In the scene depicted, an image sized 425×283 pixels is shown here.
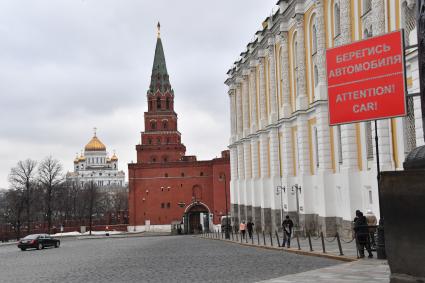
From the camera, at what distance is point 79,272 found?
57.9ft

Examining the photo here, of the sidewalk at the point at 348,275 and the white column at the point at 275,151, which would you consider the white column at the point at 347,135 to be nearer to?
the sidewalk at the point at 348,275

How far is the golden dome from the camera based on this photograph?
582 feet

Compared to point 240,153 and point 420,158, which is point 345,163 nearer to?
point 420,158

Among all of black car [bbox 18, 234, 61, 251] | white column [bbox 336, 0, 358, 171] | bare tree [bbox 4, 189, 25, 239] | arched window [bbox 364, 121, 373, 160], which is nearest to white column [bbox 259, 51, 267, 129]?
white column [bbox 336, 0, 358, 171]

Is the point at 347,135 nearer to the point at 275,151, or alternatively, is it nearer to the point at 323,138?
the point at 323,138

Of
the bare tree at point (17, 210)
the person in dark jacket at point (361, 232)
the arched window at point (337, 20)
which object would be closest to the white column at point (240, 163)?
the arched window at point (337, 20)

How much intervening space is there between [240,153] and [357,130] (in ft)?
92.3

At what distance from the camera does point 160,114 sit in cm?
9438

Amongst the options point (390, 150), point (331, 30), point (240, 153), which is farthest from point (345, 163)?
point (240, 153)

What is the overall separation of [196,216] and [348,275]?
70.2 m

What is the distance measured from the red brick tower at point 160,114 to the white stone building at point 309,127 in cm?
4099

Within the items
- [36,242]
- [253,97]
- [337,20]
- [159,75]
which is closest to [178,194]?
[159,75]

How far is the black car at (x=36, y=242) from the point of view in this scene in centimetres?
3956

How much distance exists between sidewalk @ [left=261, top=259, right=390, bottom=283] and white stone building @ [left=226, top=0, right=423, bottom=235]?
299 inches
